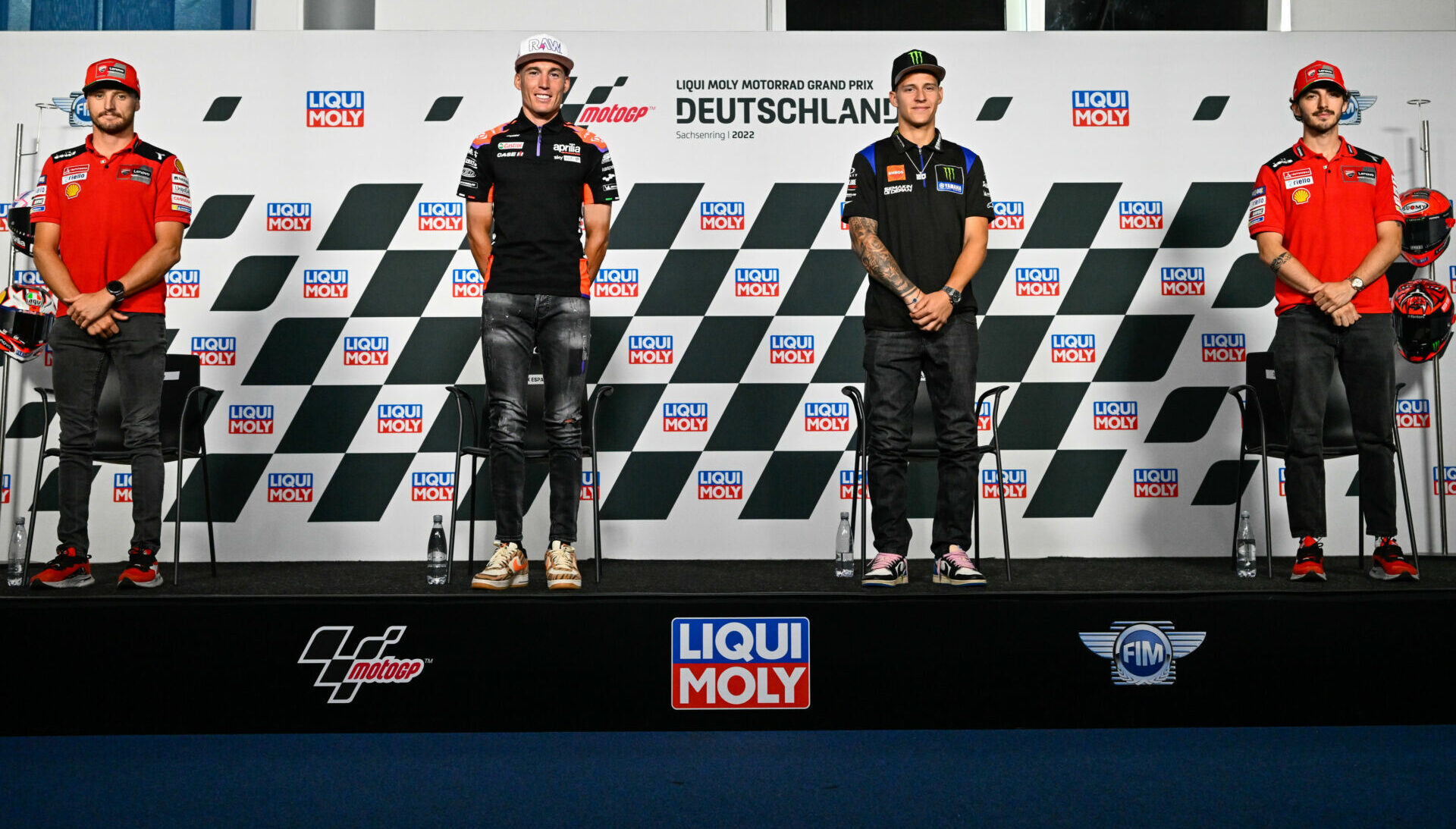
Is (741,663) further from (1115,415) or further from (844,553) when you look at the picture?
(1115,415)

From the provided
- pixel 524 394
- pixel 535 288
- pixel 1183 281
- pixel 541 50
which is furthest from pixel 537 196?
pixel 1183 281

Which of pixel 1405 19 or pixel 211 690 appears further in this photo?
pixel 1405 19

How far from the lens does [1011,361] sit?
3.83 m

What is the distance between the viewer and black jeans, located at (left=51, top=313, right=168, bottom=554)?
280 cm

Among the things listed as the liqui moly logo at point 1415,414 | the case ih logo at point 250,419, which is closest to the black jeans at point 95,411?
the case ih logo at point 250,419

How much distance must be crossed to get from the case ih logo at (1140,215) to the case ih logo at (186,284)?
365cm

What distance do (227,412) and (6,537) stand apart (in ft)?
3.06

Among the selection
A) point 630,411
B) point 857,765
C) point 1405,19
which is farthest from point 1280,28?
point 857,765

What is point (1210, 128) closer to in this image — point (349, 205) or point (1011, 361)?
point (1011, 361)

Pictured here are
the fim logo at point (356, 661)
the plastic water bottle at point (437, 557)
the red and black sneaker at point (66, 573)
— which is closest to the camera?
the fim logo at point (356, 661)

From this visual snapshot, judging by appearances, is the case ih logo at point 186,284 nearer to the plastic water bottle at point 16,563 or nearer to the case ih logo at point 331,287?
the case ih logo at point 331,287

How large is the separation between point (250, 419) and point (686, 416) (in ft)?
5.57

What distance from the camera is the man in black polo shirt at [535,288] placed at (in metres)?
2.77

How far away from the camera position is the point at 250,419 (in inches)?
148
